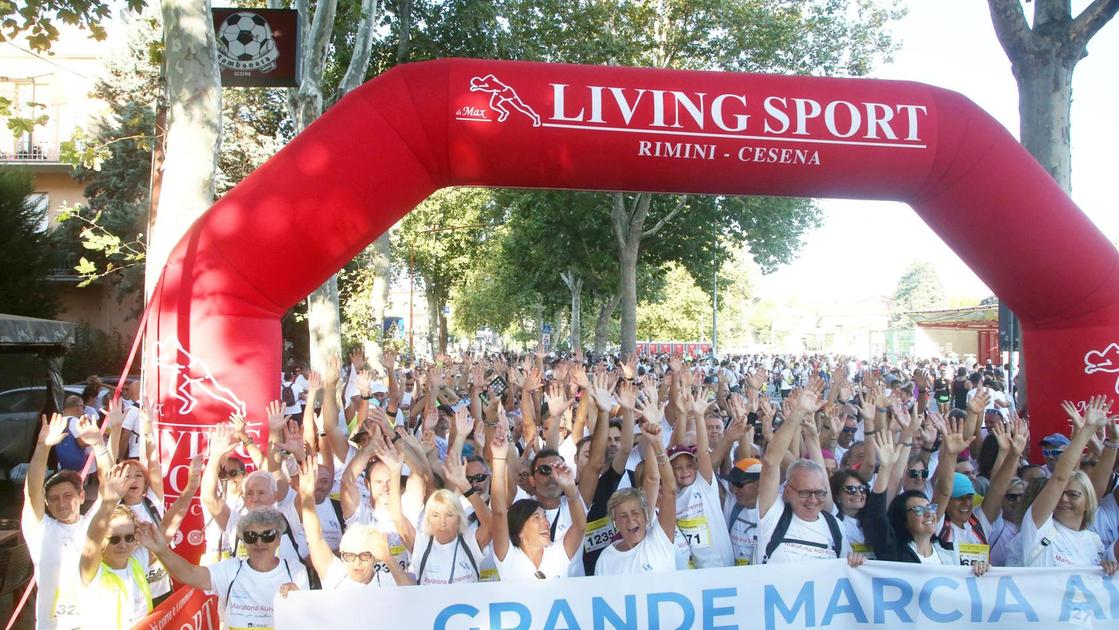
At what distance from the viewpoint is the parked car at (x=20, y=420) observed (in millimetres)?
9617

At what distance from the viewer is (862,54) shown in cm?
2220

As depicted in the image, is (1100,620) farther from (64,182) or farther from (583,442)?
(64,182)

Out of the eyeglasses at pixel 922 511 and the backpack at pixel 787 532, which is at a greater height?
the eyeglasses at pixel 922 511

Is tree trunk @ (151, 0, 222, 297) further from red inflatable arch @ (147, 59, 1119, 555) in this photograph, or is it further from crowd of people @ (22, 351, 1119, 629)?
crowd of people @ (22, 351, 1119, 629)

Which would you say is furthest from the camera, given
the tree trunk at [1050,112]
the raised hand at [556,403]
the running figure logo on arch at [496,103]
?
the tree trunk at [1050,112]

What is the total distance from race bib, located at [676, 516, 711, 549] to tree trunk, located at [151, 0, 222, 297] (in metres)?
3.89

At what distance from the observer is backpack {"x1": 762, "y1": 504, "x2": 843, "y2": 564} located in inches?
180

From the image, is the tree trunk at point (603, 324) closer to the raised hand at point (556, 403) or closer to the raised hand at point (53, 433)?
the raised hand at point (556, 403)

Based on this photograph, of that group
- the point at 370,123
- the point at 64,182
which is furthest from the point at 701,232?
the point at 370,123

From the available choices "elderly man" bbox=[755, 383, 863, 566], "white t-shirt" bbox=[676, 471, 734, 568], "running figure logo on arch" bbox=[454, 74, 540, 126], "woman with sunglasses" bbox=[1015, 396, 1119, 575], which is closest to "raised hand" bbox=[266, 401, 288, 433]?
"running figure logo on arch" bbox=[454, 74, 540, 126]

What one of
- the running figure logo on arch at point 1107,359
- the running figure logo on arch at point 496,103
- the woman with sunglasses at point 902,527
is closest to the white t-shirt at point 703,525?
the woman with sunglasses at point 902,527

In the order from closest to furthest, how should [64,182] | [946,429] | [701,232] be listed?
1. [946,429]
2. [701,232]
3. [64,182]

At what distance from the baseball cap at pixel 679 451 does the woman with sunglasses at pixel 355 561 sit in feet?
5.47

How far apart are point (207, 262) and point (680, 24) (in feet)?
58.7
